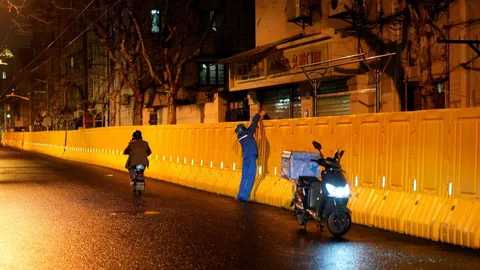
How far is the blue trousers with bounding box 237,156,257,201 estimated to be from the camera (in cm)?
1405

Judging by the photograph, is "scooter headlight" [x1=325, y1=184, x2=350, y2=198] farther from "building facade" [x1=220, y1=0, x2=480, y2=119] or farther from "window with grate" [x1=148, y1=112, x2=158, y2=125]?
"window with grate" [x1=148, y1=112, x2=158, y2=125]

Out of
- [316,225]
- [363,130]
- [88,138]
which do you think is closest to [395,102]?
[363,130]

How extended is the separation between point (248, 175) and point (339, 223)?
5.06 meters

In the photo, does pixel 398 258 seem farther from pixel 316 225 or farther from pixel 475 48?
pixel 475 48

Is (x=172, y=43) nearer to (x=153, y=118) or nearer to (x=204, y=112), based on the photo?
(x=204, y=112)

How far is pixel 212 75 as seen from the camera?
38.6 metres

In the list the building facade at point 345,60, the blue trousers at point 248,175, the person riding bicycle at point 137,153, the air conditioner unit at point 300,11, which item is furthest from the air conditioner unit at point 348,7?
the person riding bicycle at point 137,153

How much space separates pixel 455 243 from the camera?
28.0 feet

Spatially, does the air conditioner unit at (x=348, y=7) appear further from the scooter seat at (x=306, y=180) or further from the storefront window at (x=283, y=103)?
the scooter seat at (x=306, y=180)

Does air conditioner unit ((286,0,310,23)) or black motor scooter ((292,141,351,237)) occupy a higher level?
air conditioner unit ((286,0,310,23))

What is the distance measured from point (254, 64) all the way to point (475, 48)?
483 inches

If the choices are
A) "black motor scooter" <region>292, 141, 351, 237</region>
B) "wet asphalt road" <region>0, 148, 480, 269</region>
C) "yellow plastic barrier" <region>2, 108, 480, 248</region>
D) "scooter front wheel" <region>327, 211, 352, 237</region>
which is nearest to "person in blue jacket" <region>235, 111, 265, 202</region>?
"yellow plastic barrier" <region>2, 108, 480, 248</region>

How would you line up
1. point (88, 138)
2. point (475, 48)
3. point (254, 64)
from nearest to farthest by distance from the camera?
point (475, 48) → point (254, 64) → point (88, 138)

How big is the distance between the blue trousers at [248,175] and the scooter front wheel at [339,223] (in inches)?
195
